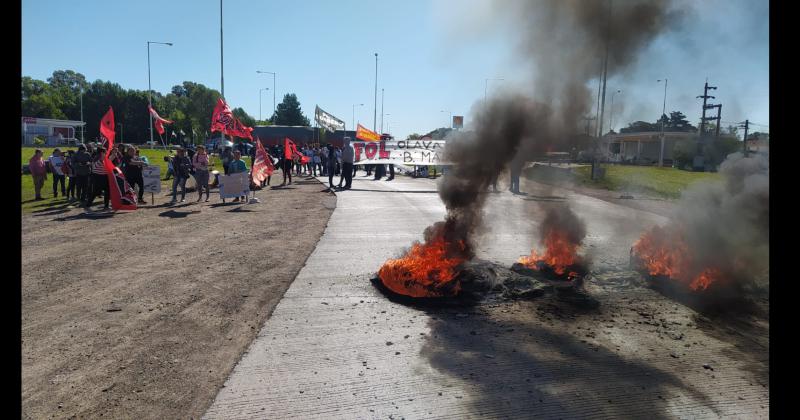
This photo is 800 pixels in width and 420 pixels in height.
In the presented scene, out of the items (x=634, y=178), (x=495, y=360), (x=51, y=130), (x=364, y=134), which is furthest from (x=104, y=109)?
(x=495, y=360)

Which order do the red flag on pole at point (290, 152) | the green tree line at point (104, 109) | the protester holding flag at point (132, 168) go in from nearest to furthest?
the protester holding flag at point (132, 168), the red flag on pole at point (290, 152), the green tree line at point (104, 109)

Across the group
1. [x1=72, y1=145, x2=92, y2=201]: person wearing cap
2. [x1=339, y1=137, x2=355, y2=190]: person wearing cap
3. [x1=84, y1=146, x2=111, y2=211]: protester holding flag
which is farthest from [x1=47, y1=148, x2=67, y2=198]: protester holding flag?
[x1=339, y1=137, x2=355, y2=190]: person wearing cap

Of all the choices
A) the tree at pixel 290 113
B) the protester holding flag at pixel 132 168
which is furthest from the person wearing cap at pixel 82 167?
the tree at pixel 290 113

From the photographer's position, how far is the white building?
225ft

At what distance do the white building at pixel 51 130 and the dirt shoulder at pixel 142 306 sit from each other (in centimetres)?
7106

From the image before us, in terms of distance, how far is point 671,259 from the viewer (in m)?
6.44

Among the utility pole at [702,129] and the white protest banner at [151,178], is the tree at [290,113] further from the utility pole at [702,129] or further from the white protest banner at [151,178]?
the utility pole at [702,129]

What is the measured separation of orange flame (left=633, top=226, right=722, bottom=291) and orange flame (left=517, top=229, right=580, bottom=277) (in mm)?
959

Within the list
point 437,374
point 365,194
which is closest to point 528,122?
point 437,374

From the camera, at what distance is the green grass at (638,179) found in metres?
11.9

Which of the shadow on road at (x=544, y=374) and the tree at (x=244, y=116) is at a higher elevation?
the tree at (x=244, y=116)

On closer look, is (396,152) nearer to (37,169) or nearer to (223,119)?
(223,119)

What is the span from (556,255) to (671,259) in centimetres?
145
